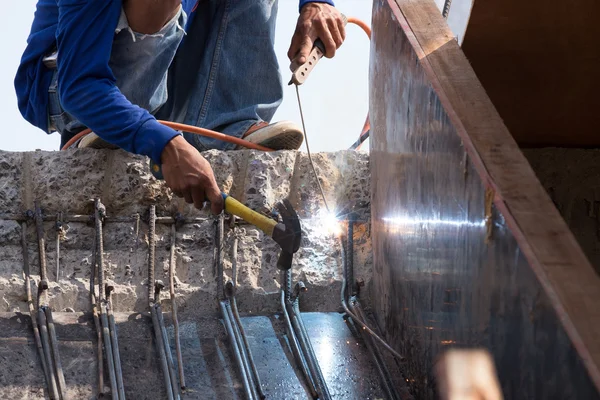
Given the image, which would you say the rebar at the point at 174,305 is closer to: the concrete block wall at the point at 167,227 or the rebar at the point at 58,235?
the concrete block wall at the point at 167,227

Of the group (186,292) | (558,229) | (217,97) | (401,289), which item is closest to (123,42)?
(217,97)

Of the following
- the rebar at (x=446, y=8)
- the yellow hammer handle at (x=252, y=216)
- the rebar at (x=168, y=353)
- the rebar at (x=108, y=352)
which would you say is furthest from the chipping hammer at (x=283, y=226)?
the rebar at (x=446, y=8)

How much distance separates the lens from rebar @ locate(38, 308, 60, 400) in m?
2.36

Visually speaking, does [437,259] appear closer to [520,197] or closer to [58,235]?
[520,197]

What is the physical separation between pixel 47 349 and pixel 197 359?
0.42m

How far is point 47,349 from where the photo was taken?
8.19ft

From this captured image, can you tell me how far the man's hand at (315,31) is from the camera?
2986 mm

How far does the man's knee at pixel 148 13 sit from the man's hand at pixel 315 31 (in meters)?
0.42

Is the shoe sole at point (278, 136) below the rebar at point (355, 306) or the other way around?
the other way around

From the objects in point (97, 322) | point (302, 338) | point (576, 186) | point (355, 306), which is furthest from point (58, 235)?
point (576, 186)

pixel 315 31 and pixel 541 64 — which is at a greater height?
pixel 315 31

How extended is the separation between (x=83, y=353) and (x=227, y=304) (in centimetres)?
50

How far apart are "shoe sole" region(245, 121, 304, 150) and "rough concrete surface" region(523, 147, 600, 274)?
84cm

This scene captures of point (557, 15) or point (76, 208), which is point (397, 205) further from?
point (76, 208)
